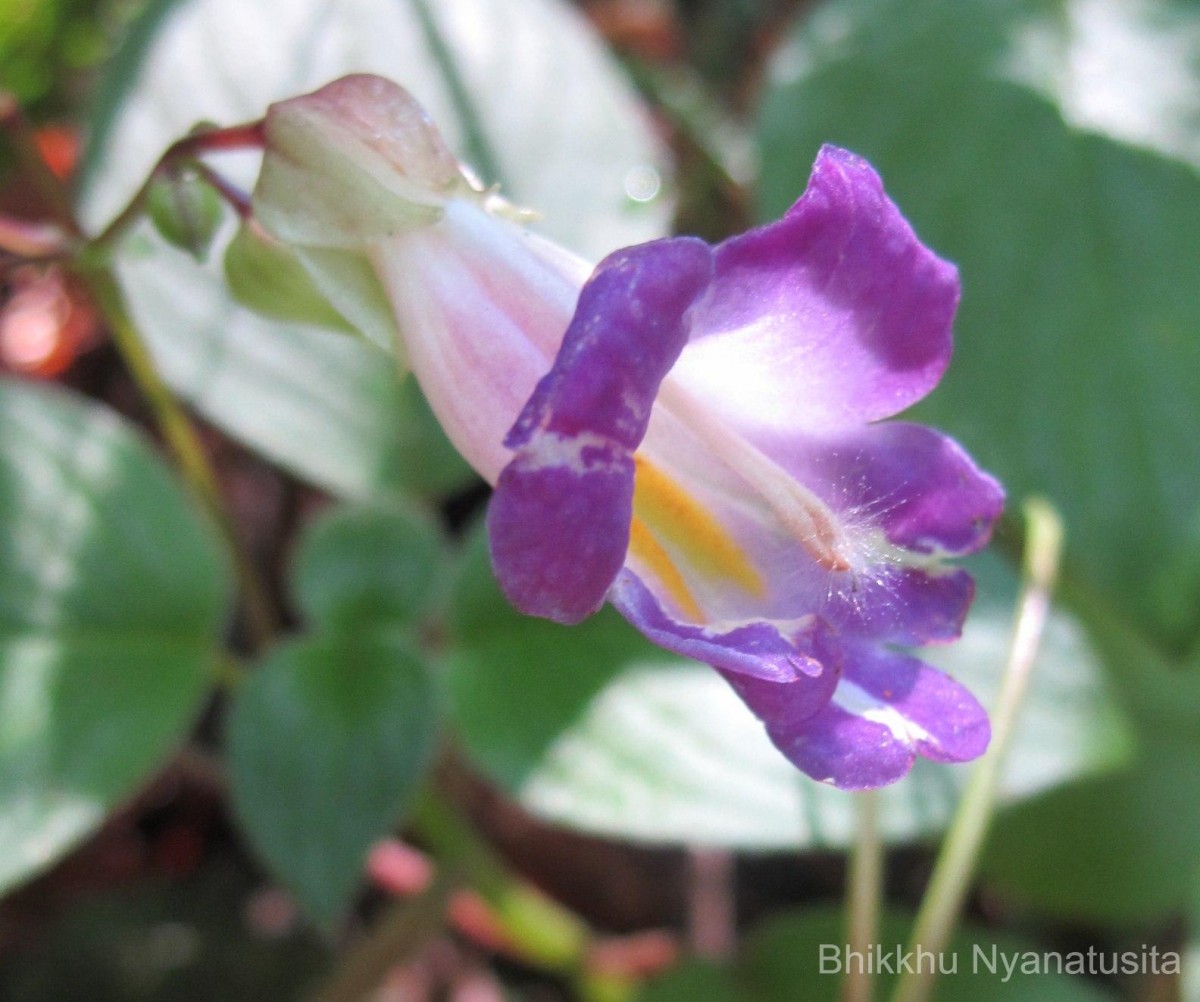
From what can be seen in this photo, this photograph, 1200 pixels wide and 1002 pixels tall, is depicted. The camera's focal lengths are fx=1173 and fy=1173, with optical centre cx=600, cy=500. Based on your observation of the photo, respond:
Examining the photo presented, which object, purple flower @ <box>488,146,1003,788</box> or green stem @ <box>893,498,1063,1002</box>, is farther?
green stem @ <box>893,498,1063,1002</box>

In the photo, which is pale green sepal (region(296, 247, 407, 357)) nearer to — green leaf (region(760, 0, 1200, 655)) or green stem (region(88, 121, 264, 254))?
green stem (region(88, 121, 264, 254))

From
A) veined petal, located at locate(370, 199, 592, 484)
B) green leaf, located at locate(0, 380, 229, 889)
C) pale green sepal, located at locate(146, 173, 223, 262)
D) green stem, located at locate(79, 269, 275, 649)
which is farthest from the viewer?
green leaf, located at locate(0, 380, 229, 889)

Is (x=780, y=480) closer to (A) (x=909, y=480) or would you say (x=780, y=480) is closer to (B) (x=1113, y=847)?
(A) (x=909, y=480)

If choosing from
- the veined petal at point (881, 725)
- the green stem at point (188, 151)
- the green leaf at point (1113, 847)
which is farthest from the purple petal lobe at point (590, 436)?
the green leaf at point (1113, 847)

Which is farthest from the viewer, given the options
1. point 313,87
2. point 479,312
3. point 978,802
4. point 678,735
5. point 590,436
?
point 313,87

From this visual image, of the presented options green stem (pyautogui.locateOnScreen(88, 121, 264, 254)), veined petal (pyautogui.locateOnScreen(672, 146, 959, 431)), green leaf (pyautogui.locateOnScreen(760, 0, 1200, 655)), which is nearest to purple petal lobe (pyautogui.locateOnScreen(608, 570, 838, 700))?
veined petal (pyautogui.locateOnScreen(672, 146, 959, 431))

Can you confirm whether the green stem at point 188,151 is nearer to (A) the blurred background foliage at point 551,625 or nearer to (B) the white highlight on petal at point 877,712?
(A) the blurred background foliage at point 551,625

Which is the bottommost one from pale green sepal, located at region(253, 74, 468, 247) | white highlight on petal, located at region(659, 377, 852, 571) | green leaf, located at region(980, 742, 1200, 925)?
green leaf, located at region(980, 742, 1200, 925)

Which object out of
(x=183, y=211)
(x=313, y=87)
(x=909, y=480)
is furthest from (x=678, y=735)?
(x=313, y=87)
